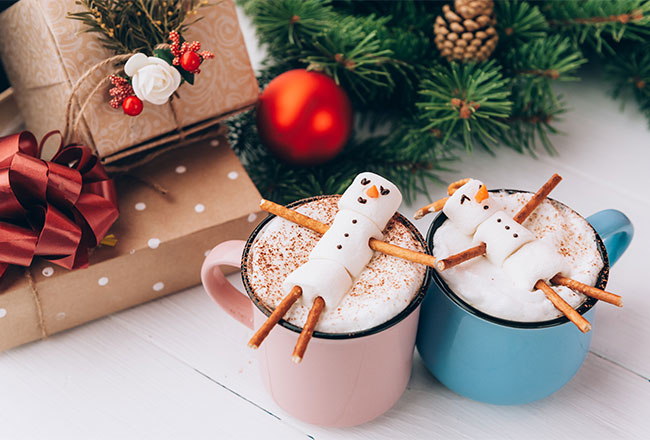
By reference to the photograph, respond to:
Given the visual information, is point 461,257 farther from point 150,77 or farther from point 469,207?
point 150,77

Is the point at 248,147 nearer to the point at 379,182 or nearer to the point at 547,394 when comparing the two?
the point at 379,182

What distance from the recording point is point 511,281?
52 centimetres

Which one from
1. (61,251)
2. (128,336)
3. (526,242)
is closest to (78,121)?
(61,251)

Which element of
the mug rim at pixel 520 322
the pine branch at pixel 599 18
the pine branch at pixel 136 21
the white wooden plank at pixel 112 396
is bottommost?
the white wooden plank at pixel 112 396

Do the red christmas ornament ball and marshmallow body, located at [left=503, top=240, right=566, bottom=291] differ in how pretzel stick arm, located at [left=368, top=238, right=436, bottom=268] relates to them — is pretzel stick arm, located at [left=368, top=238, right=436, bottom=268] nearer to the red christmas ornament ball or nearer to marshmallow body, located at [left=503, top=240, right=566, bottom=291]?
marshmallow body, located at [left=503, top=240, right=566, bottom=291]

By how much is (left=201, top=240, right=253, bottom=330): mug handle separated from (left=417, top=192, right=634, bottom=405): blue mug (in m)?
0.18

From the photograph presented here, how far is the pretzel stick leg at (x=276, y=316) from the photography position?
452 millimetres

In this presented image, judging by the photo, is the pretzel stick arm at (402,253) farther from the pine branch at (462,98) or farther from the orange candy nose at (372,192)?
the pine branch at (462,98)

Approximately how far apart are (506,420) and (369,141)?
422 millimetres

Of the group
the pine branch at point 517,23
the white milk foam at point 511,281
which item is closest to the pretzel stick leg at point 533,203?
the white milk foam at point 511,281

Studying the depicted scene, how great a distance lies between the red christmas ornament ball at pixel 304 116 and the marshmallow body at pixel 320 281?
29cm

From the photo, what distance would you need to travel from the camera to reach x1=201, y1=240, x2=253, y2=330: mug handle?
57cm

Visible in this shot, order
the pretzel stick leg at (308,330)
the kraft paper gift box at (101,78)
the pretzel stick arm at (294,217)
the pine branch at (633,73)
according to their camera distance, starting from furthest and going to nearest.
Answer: the pine branch at (633,73) → the kraft paper gift box at (101,78) → the pretzel stick arm at (294,217) → the pretzel stick leg at (308,330)

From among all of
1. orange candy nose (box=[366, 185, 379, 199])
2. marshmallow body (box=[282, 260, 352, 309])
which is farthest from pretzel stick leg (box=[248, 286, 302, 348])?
orange candy nose (box=[366, 185, 379, 199])
